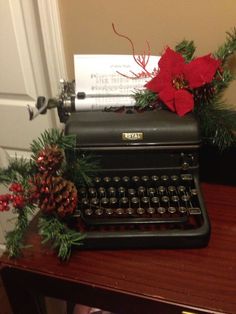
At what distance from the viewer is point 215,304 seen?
2.11 feet

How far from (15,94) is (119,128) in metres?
0.64

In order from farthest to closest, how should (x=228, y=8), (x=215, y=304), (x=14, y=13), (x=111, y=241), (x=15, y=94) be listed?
(x=15, y=94) < (x=14, y=13) < (x=228, y=8) < (x=111, y=241) < (x=215, y=304)

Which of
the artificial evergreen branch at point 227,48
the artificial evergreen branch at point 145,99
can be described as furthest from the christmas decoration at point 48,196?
the artificial evergreen branch at point 227,48

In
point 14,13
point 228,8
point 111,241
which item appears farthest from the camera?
point 14,13

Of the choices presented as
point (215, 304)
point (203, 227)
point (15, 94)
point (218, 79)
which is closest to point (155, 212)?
point (203, 227)

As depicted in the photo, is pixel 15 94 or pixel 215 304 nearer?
pixel 215 304

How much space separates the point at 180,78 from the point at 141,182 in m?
0.27

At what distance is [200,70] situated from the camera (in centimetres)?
87

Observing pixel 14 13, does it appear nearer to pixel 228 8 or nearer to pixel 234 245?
pixel 228 8

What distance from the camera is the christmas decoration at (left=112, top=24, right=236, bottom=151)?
87 centimetres

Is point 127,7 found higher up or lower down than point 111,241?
higher up

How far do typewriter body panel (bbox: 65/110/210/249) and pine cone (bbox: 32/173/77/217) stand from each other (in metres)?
0.06

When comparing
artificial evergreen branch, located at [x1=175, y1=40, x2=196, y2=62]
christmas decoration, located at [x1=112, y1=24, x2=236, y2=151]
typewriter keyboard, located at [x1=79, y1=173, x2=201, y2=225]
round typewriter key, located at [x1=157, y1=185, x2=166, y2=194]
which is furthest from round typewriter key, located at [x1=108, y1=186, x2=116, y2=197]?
artificial evergreen branch, located at [x1=175, y1=40, x2=196, y2=62]

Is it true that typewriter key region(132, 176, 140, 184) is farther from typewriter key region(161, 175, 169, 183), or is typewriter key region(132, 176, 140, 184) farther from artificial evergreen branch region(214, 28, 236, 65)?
artificial evergreen branch region(214, 28, 236, 65)
